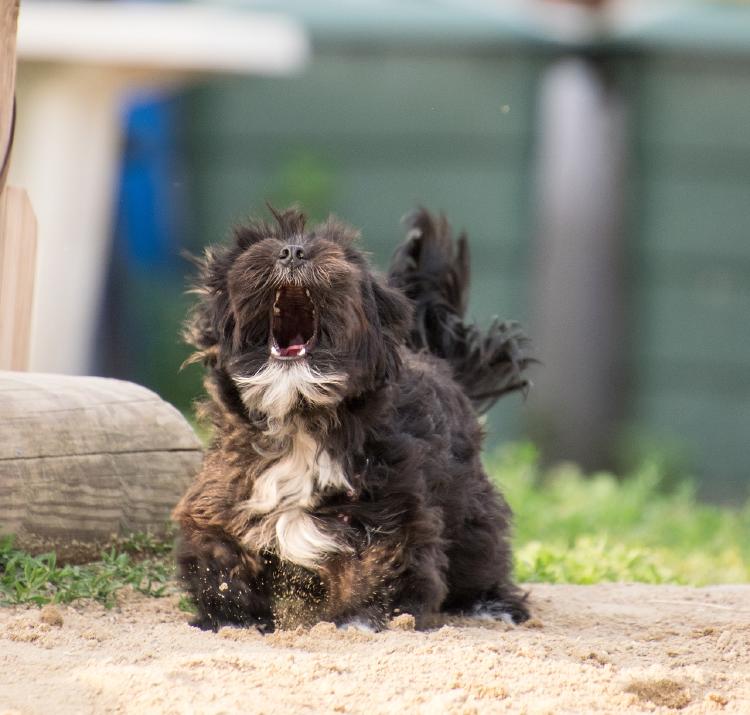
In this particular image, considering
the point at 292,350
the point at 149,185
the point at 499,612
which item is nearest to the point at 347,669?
the point at 292,350

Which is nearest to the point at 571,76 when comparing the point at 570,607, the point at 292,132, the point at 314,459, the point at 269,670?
the point at 292,132

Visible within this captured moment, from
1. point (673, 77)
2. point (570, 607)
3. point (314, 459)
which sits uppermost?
point (673, 77)

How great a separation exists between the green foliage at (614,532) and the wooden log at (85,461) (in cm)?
171

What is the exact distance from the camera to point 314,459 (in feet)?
14.4

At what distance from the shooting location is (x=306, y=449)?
14.4 ft

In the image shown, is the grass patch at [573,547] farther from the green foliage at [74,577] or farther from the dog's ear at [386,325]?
the dog's ear at [386,325]

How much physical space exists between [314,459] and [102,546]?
1182 millimetres

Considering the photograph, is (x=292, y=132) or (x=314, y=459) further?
(x=292, y=132)

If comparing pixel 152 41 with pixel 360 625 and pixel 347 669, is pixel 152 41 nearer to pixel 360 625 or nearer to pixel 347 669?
pixel 360 625

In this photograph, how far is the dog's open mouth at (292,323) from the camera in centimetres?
431

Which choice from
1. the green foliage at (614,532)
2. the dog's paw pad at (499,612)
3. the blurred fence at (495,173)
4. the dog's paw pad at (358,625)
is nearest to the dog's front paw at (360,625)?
the dog's paw pad at (358,625)

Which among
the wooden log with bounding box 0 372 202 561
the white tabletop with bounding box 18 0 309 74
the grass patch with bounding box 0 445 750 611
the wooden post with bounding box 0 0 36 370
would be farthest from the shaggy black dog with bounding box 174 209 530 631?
the white tabletop with bounding box 18 0 309 74

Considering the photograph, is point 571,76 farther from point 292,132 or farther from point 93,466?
point 93,466

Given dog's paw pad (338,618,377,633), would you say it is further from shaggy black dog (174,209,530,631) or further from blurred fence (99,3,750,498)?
blurred fence (99,3,750,498)
